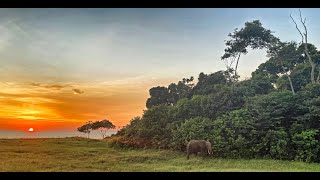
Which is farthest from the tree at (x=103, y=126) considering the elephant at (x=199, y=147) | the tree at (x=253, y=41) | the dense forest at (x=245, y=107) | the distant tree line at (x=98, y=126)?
the tree at (x=253, y=41)

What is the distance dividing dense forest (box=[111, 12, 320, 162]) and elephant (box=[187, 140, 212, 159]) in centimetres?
6

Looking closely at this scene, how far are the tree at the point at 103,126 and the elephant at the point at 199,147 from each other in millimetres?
975

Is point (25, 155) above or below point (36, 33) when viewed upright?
below

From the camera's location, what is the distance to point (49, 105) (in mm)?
6223

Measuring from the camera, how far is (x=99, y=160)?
616 cm

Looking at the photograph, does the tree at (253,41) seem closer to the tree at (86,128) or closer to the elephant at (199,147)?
the elephant at (199,147)

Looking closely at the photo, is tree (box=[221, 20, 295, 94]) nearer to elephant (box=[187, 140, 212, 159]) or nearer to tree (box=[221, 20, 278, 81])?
tree (box=[221, 20, 278, 81])

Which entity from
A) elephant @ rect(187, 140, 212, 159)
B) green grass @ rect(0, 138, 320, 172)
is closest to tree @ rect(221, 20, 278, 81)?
elephant @ rect(187, 140, 212, 159)

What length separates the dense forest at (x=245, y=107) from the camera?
6219 mm

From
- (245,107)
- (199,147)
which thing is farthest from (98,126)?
(245,107)

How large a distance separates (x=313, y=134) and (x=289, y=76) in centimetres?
Result: 77

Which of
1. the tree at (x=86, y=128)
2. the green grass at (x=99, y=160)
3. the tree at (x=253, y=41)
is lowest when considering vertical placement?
the green grass at (x=99, y=160)
